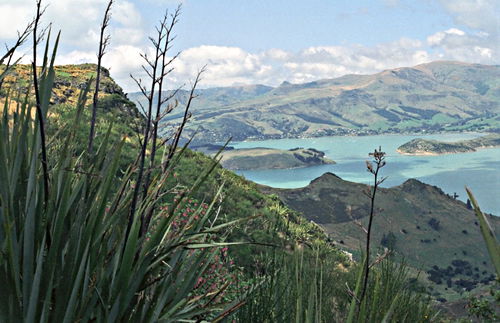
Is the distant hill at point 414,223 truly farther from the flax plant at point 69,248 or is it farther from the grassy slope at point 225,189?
the flax plant at point 69,248

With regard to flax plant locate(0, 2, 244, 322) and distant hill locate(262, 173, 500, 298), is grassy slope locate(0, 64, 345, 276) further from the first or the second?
distant hill locate(262, 173, 500, 298)

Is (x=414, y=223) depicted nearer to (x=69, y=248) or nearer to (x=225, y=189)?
(x=225, y=189)

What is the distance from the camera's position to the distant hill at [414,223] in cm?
9056

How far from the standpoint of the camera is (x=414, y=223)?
4003 inches

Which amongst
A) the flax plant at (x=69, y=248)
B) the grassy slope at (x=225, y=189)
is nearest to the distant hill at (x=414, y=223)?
the grassy slope at (x=225, y=189)

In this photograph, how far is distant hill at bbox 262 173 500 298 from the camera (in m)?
90.6

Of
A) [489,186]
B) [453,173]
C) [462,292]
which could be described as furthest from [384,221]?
[453,173]

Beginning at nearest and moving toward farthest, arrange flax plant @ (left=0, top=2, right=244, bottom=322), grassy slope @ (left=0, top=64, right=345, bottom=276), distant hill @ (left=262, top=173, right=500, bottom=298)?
1. flax plant @ (left=0, top=2, right=244, bottom=322)
2. grassy slope @ (left=0, top=64, right=345, bottom=276)
3. distant hill @ (left=262, top=173, right=500, bottom=298)

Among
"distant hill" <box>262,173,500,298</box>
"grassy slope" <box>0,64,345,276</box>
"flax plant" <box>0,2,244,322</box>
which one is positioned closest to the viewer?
"flax plant" <box>0,2,244,322</box>

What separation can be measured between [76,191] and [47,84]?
412 millimetres

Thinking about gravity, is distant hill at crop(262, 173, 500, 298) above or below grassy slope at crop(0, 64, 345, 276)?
below

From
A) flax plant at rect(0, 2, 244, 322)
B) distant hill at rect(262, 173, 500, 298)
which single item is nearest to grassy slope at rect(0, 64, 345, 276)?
flax plant at rect(0, 2, 244, 322)

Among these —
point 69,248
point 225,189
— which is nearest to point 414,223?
point 225,189

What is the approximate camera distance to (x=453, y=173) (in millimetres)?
186250
